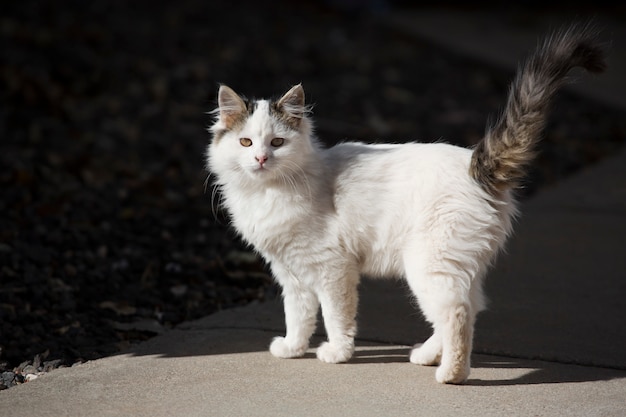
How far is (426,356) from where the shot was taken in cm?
438

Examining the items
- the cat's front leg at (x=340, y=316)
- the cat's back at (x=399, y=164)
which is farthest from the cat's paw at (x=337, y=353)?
the cat's back at (x=399, y=164)

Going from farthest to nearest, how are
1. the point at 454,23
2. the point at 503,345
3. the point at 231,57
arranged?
1. the point at 454,23
2. the point at 231,57
3. the point at 503,345

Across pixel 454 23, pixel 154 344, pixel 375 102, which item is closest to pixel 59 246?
pixel 154 344

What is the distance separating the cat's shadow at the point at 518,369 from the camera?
422 cm

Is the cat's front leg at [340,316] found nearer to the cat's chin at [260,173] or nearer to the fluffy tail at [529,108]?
the cat's chin at [260,173]

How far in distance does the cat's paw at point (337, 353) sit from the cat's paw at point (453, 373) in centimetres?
50

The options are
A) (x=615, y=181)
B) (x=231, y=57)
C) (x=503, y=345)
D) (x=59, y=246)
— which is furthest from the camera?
(x=231, y=57)

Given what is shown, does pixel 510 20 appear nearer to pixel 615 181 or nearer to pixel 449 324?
pixel 615 181

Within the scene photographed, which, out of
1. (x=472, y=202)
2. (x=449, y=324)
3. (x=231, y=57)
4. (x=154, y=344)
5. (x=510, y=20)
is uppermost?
(x=510, y=20)

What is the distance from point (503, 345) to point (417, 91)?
25.2 feet

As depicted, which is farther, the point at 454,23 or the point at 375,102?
the point at 454,23

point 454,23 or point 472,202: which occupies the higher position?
point 454,23

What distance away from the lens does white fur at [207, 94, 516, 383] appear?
4.07m

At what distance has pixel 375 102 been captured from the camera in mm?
11336
